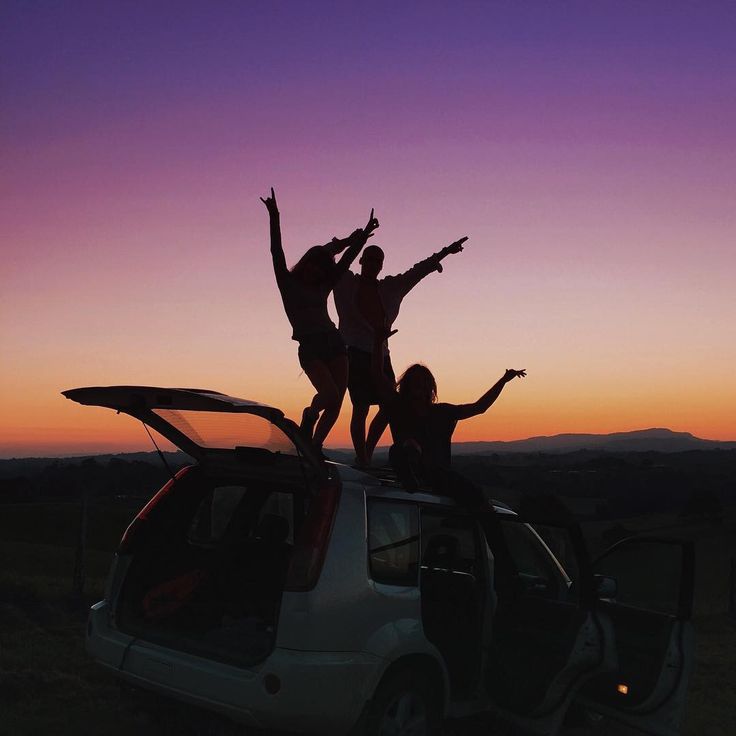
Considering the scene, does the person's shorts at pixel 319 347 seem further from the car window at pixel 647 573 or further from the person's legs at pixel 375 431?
the car window at pixel 647 573

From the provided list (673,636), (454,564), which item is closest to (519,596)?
(454,564)

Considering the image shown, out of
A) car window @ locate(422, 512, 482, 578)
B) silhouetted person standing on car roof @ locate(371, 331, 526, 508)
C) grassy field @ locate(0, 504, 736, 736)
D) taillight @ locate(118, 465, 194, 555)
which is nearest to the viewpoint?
taillight @ locate(118, 465, 194, 555)

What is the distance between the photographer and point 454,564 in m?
5.96

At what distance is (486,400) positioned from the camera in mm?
7184

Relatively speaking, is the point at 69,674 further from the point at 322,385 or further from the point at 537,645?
the point at 537,645

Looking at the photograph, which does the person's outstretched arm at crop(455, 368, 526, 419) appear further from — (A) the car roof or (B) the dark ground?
(B) the dark ground

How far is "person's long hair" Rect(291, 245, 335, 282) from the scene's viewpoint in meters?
6.82

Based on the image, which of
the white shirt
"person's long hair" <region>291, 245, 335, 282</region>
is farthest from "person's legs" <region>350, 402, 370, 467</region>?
"person's long hair" <region>291, 245, 335, 282</region>

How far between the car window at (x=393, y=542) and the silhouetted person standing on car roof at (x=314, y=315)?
173 cm

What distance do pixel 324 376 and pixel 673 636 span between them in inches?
119

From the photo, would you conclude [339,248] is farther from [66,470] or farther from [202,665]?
[66,470]

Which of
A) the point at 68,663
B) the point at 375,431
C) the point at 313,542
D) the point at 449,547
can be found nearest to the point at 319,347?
the point at 375,431

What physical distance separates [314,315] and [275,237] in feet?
2.18

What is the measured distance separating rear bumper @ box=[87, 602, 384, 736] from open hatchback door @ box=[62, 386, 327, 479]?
982mm
